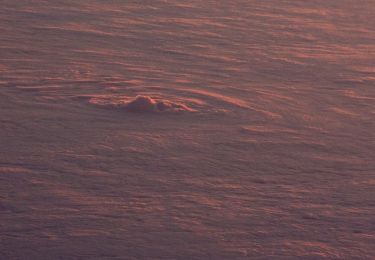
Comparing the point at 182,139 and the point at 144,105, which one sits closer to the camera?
the point at 182,139

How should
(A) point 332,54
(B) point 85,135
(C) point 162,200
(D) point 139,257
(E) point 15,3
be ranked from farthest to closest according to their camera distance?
(E) point 15,3
(A) point 332,54
(B) point 85,135
(C) point 162,200
(D) point 139,257

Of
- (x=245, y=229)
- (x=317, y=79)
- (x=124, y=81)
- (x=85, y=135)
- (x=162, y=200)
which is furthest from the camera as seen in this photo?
(x=317, y=79)

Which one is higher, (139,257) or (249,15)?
(249,15)

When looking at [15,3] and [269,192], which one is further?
[15,3]

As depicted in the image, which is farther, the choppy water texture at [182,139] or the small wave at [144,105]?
the small wave at [144,105]

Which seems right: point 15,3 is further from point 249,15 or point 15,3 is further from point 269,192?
point 269,192

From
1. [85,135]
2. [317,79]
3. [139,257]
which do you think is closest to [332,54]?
[317,79]

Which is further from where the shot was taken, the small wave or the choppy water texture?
the small wave

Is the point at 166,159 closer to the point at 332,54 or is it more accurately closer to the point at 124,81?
the point at 124,81
